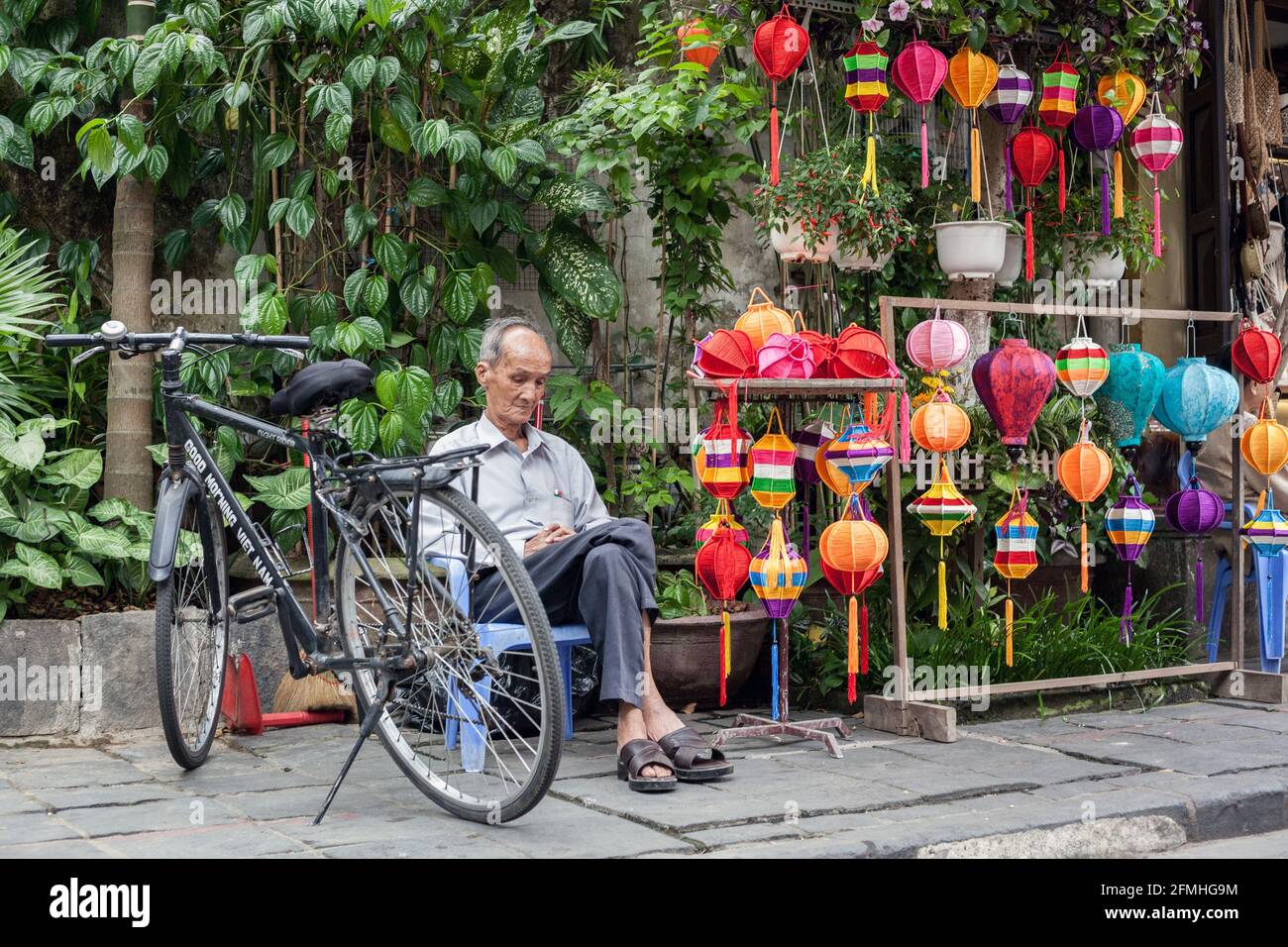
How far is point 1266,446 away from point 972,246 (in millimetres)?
1403

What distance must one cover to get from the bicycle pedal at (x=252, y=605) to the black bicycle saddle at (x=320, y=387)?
62cm

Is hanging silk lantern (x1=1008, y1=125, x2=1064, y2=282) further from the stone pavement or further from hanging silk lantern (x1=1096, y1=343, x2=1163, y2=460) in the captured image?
the stone pavement

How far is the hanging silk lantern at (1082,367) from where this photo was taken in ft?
16.2

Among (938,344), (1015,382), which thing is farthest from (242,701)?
(1015,382)

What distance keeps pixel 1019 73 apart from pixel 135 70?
3302 mm

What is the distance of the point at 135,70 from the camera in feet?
16.7

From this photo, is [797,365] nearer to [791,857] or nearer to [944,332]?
[944,332]

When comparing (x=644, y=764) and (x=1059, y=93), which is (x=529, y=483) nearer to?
(x=644, y=764)

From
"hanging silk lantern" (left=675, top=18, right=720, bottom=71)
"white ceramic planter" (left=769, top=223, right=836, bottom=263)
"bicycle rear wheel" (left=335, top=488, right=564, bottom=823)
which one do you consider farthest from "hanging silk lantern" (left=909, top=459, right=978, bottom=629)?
"hanging silk lantern" (left=675, top=18, right=720, bottom=71)

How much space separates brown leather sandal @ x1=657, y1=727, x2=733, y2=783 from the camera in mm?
3977

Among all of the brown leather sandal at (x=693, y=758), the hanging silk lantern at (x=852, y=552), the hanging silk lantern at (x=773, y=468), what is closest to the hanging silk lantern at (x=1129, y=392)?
the hanging silk lantern at (x=852, y=552)

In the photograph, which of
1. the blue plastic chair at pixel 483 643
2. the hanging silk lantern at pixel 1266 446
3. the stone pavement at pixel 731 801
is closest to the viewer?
the stone pavement at pixel 731 801

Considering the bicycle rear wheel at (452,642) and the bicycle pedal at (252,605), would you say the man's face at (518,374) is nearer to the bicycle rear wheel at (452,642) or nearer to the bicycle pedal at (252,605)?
the bicycle rear wheel at (452,642)
